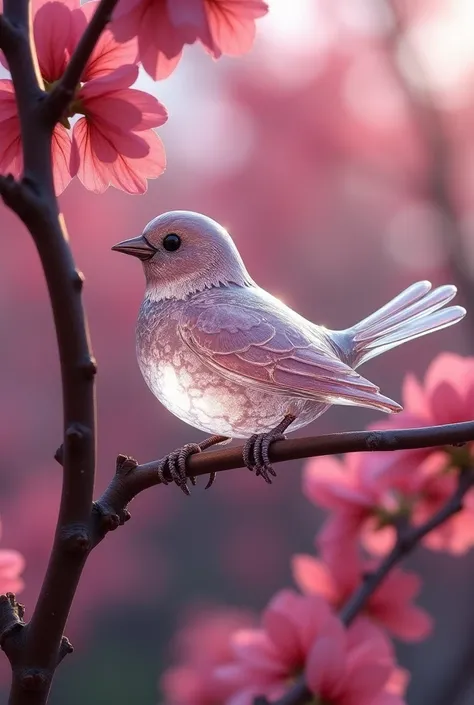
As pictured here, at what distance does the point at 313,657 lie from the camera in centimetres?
62

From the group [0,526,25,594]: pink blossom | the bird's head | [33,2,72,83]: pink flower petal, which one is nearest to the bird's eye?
the bird's head

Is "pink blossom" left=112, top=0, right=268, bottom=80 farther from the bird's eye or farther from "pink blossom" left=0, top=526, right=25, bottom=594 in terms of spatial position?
"pink blossom" left=0, top=526, right=25, bottom=594

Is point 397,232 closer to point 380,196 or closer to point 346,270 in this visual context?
point 380,196

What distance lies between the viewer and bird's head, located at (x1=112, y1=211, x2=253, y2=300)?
1.50 ft

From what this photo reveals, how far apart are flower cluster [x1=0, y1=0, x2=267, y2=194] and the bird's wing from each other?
0.24 ft

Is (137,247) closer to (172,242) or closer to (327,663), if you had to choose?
(172,242)

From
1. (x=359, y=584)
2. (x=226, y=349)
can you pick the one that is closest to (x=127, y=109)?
(x=226, y=349)

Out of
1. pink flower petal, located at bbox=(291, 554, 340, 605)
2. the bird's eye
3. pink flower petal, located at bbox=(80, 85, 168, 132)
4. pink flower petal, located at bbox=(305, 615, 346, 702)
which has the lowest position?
pink flower petal, located at bbox=(305, 615, 346, 702)

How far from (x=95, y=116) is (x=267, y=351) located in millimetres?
136

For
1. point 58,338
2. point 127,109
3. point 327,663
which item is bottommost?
point 327,663

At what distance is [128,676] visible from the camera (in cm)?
334

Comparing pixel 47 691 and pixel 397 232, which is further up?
pixel 397 232

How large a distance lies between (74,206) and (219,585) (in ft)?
6.20

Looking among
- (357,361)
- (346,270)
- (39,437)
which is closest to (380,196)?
(346,270)
